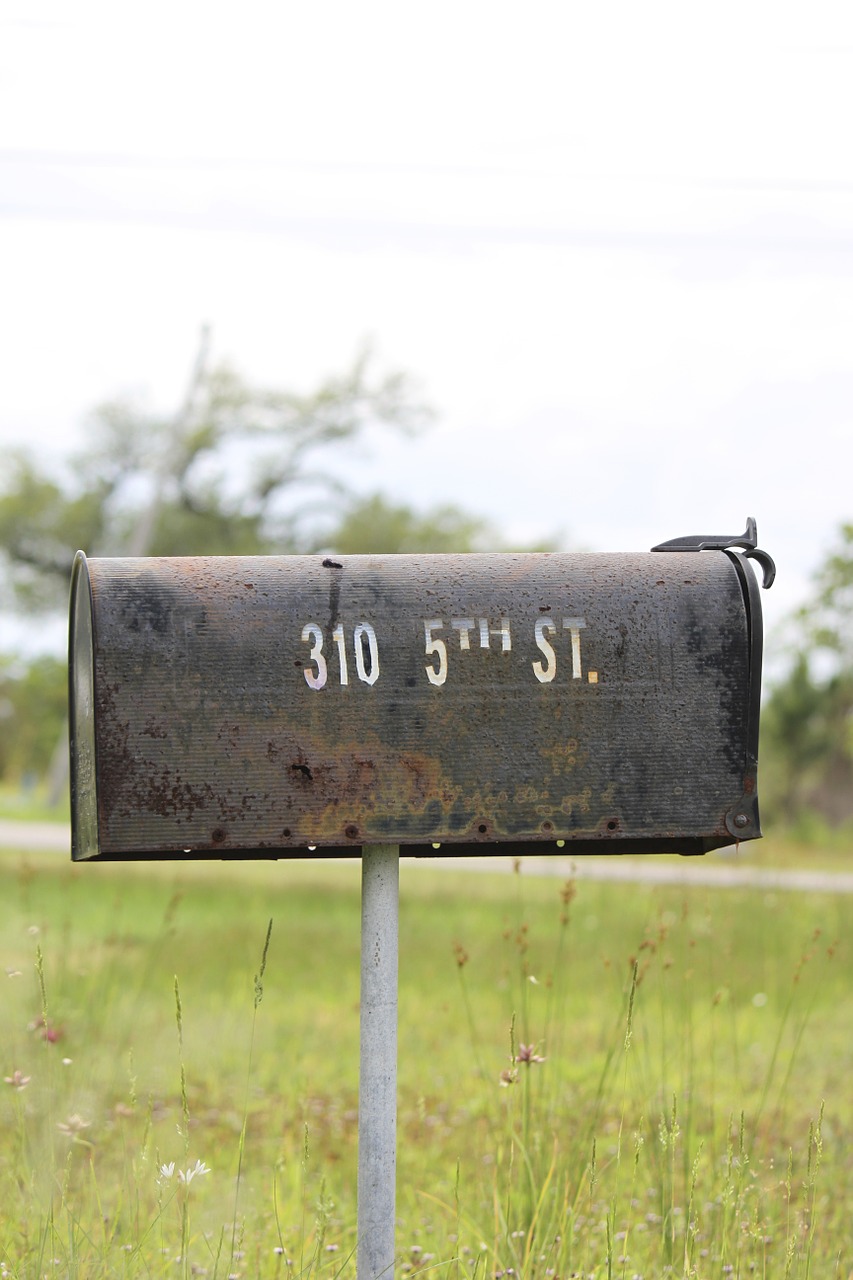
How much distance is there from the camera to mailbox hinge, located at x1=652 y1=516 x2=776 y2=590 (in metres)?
2.35

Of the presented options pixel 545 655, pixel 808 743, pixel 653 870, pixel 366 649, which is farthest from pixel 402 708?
pixel 808 743

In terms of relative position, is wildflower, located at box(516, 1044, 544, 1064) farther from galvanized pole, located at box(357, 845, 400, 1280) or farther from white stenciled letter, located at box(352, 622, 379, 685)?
white stenciled letter, located at box(352, 622, 379, 685)

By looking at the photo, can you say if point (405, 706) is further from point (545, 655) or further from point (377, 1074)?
point (377, 1074)

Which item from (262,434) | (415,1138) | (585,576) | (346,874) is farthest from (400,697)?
(262,434)

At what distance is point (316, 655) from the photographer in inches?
85.4

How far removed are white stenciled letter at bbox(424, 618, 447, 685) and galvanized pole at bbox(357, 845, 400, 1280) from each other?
34 cm

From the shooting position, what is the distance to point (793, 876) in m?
11.2

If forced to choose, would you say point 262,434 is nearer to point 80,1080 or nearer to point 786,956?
point 786,956

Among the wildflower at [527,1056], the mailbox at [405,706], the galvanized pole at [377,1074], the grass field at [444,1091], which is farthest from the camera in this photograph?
the grass field at [444,1091]

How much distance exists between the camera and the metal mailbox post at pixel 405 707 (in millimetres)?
2121

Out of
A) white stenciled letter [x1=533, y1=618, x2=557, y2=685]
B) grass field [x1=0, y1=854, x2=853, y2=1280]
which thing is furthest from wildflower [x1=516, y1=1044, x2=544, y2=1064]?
white stenciled letter [x1=533, y1=618, x2=557, y2=685]

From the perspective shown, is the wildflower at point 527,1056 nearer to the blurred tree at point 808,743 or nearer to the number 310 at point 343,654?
the number 310 at point 343,654

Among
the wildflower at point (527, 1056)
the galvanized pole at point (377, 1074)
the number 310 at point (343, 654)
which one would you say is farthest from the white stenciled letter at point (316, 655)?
the wildflower at point (527, 1056)

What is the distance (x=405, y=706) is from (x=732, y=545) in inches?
24.8
